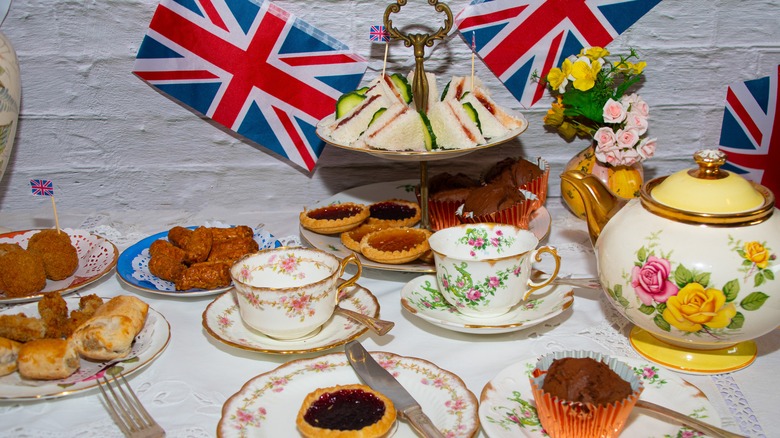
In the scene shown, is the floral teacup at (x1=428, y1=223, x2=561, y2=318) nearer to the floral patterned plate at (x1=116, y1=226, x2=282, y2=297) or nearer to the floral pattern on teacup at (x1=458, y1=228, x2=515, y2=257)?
the floral pattern on teacup at (x1=458, y1=228, x2=515, y2=257)

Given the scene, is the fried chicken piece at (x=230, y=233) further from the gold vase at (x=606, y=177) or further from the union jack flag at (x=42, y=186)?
the gold vase at (x=606, y=177)

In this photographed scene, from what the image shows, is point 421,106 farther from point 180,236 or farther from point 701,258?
point 701,258

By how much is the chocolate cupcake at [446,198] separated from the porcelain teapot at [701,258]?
0.52m

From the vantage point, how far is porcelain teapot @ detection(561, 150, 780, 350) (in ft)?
3.22

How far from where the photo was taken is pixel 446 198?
1.58 meters

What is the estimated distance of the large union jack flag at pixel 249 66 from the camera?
1690mm

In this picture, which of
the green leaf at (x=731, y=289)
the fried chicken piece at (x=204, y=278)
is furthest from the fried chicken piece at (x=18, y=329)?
the green leaf at (x=731, y=289)

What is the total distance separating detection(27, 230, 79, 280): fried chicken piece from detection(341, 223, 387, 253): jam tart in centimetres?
55

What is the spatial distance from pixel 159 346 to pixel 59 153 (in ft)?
2.88

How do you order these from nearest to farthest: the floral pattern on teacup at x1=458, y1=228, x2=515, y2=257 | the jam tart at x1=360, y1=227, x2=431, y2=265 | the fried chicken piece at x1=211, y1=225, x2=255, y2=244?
the floral pattern on teacup at x1=458, y1=228, x2=515, y2=257
the jam tart at x1=360, y1=227, x2=431, y2=265
the fried chicken piece at x1=211, y1=225, x2=255, y2=244

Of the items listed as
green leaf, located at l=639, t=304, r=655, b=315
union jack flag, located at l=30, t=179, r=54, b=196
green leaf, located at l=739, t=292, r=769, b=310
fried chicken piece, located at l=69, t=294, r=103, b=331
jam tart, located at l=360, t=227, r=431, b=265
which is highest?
green leaf, located at l=739, t=292, r=769, b=310

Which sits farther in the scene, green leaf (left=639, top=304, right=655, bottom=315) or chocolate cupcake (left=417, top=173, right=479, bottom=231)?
chocolate cupcake (left=417, top=173, right=479, bottom=231)

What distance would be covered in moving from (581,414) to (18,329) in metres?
0.86

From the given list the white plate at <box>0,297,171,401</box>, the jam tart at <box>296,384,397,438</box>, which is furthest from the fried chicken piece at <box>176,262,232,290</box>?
the jam tart at <box>296,384,397,438</box>
